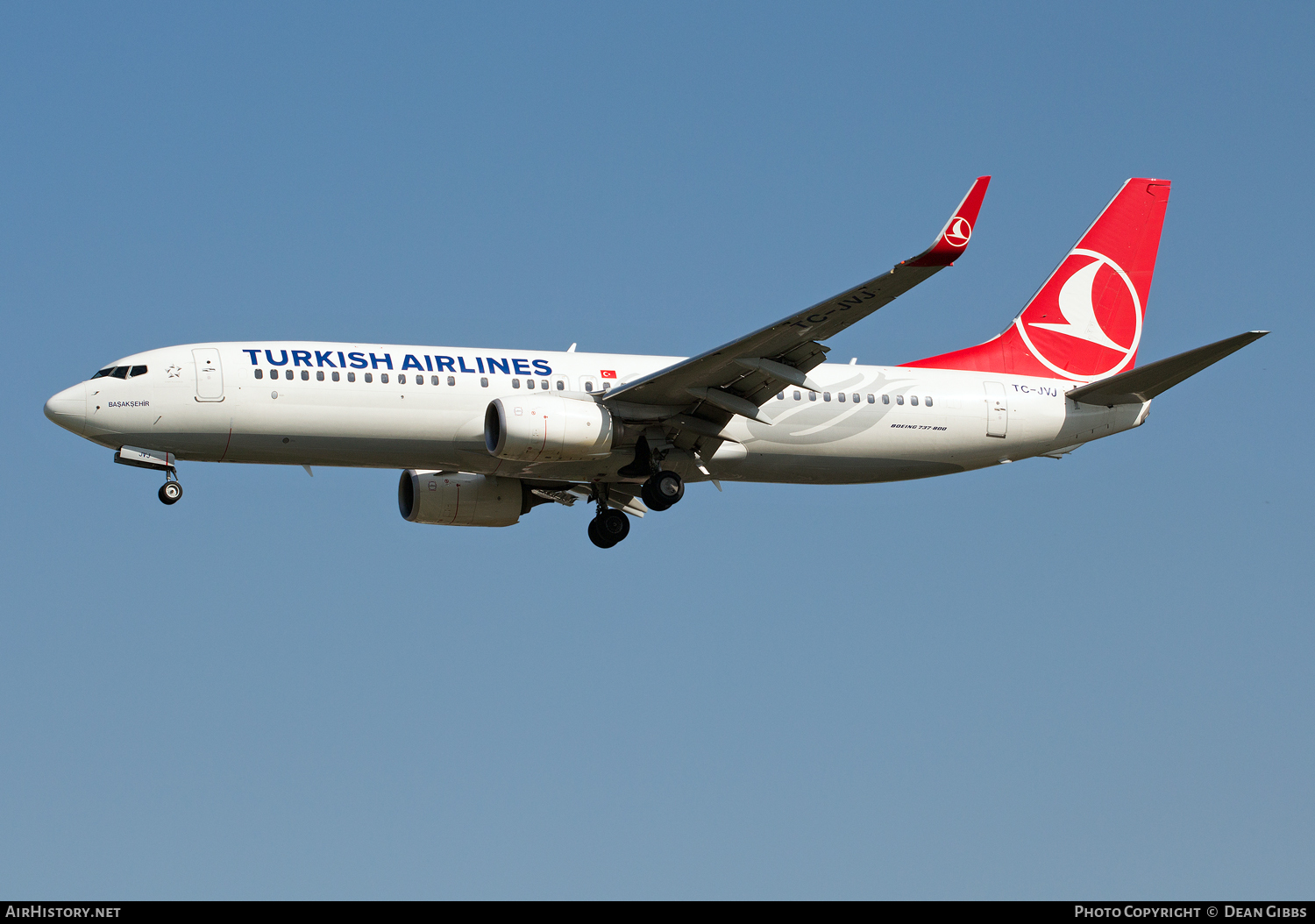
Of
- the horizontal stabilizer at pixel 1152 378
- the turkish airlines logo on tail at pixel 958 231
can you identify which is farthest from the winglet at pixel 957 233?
the horizontal stabilizer at pixel 1152 378

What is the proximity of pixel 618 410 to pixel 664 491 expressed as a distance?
2.16 meters

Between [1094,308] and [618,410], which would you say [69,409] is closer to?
[618,410]

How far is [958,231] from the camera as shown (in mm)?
28531

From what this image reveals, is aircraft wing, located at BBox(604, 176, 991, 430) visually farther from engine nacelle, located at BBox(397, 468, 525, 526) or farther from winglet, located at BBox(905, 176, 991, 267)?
engine nacelle, located at BBox(397, 468, 525, 526)

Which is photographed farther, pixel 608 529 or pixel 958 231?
pixel 608 529

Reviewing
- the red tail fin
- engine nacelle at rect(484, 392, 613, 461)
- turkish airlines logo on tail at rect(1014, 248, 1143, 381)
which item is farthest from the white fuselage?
turkish airlines logo on tail at rect(1014, 248, 1143, 381)

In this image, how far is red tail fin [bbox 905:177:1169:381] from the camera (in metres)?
40.3

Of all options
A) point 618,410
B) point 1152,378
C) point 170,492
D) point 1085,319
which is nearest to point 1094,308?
point 1085,319

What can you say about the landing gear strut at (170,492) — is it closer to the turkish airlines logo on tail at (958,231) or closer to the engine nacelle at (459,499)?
the engine nacelle at (459,499)

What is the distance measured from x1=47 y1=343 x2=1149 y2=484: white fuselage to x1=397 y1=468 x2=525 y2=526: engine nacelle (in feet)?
10.7

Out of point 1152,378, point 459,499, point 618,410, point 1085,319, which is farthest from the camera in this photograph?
point 1085,319

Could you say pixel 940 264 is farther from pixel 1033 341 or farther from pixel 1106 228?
pixel 1106 228
